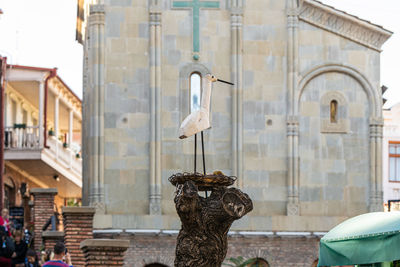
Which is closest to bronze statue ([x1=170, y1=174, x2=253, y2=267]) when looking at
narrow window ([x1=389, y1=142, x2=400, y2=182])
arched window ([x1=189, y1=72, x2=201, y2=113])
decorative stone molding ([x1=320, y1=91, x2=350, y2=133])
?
arched window ([x1=189, y1=72, x2=201, y2=113])

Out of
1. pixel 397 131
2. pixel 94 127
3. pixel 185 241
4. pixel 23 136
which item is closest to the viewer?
pixel 185 241

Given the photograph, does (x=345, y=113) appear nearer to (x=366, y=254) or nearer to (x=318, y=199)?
(x=318, y=199)

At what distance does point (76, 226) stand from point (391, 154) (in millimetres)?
23757

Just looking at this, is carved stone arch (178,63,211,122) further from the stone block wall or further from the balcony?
the balcony

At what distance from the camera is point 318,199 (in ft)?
112

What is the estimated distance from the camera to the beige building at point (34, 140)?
144ft

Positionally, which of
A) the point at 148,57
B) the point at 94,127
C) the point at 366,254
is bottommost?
the point at 366,254

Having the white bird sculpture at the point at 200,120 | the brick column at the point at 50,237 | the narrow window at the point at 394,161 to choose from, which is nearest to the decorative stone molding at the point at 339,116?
the brick column at the point at 50,237

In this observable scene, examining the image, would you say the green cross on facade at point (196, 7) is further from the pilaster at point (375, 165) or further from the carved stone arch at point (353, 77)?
the pilaster at point (375, 165)

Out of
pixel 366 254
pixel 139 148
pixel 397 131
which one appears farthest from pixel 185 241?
pixel 397 131

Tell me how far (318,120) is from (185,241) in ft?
68.3

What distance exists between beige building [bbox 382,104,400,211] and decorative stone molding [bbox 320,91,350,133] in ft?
47.8

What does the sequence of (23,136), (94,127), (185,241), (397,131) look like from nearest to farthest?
(185,241) → (94,127) → (23,136) → (397,131)

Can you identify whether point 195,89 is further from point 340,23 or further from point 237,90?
point 340,23
